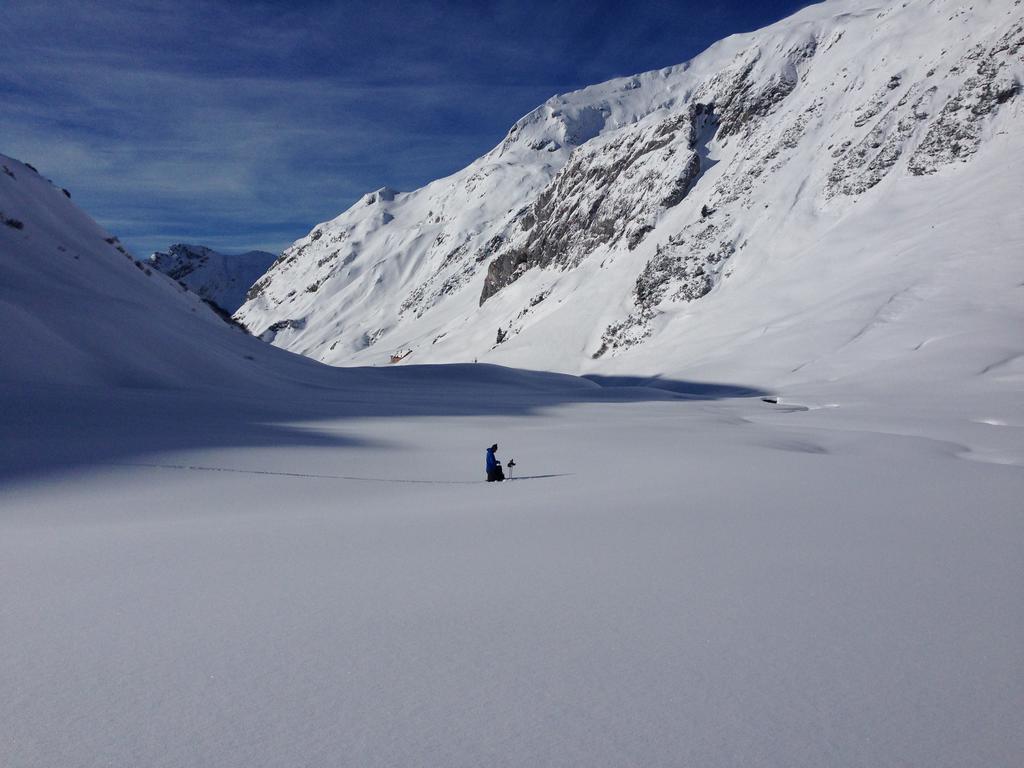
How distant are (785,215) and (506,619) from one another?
68.7 m

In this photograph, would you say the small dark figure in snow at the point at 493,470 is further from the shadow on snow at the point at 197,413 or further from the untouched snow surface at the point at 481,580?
the shadow on snow at the point at 197,413

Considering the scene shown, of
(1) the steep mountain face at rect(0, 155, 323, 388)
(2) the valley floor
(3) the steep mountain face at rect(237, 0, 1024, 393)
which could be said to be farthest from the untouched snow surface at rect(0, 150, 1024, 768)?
(3) the steep mountain face at rect(237, 0, 1024, 393)

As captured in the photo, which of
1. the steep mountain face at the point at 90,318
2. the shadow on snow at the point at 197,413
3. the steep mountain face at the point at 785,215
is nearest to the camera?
the shadow on snow at the point at 197,413

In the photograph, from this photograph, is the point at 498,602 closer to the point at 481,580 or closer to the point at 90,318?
the point at 481,580

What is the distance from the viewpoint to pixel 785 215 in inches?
2594

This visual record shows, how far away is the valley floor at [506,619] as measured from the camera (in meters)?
3.05

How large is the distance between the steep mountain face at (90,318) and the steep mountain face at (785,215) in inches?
1072

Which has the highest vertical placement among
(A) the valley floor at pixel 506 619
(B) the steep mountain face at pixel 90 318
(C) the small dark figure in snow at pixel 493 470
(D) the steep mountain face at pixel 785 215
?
(D) the steep mountain face at pixel 785 215

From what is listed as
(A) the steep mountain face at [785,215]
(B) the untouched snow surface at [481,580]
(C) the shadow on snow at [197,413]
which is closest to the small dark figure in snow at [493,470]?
(B) the untouched snow surface at [481,580]

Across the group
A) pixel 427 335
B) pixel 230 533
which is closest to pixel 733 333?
pixel 230 533

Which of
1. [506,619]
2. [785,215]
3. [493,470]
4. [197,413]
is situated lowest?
[506,619]

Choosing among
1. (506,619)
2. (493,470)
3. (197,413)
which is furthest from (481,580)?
(197,413)

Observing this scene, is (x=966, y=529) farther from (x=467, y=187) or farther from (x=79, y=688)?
(x=467, y=187)

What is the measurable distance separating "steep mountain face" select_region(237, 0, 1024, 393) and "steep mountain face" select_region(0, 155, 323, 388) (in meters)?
27.2
